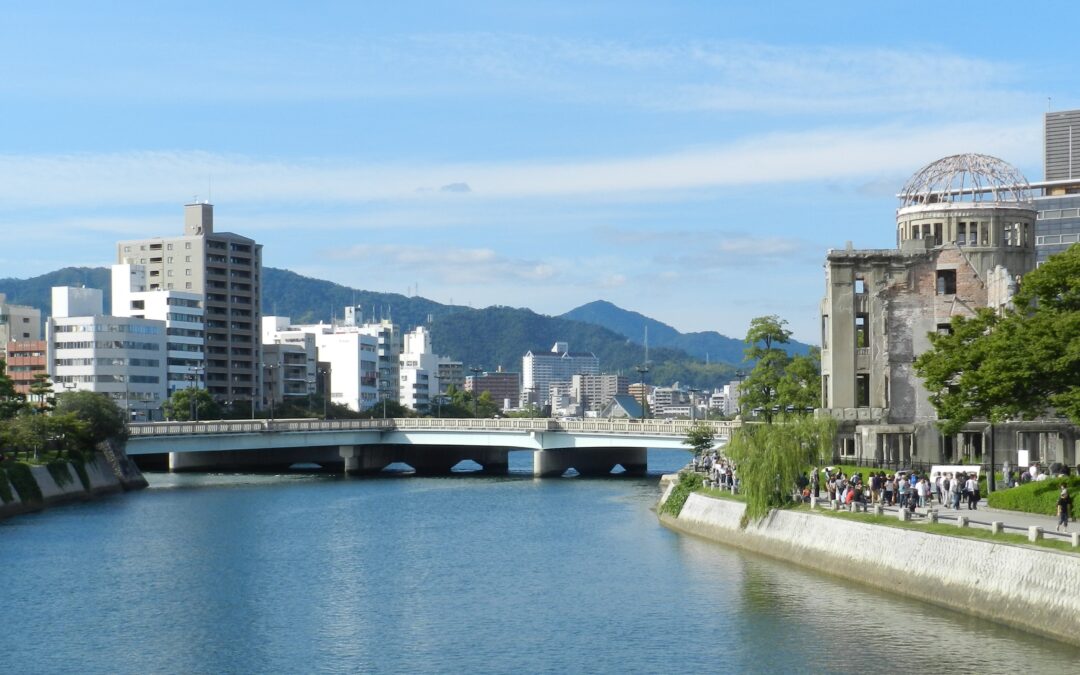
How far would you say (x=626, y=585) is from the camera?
208 feet

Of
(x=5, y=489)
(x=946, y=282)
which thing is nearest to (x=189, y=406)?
(x=5, y=489)

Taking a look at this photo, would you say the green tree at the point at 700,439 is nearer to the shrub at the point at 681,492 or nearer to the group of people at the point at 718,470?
the group of people at the point at 718,470

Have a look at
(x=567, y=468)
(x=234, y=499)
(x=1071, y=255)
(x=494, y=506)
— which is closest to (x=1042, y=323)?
(x=1071, y=255)

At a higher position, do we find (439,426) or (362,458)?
(439,426)

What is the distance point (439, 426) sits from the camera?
15125 centimetres

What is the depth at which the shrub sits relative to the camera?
8894cm

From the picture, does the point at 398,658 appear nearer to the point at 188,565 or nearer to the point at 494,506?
the point at 188,565

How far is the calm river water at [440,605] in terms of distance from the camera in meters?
47.9

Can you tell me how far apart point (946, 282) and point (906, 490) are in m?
37.4

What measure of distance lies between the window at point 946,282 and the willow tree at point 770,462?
94.4 ft

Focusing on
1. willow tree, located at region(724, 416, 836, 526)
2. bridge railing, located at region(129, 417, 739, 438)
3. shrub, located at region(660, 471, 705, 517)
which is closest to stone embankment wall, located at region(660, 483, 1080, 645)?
willow tree, located at region(724, 416, 836, 526)

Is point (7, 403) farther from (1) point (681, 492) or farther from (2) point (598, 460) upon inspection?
(2) point (598, 460)

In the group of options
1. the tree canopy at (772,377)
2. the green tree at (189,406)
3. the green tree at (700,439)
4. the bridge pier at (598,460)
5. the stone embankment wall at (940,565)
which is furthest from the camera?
the green tree at (189,406)

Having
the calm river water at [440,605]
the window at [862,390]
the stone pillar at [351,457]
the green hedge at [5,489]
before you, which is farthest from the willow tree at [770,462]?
the stone pillar at [351,457]
